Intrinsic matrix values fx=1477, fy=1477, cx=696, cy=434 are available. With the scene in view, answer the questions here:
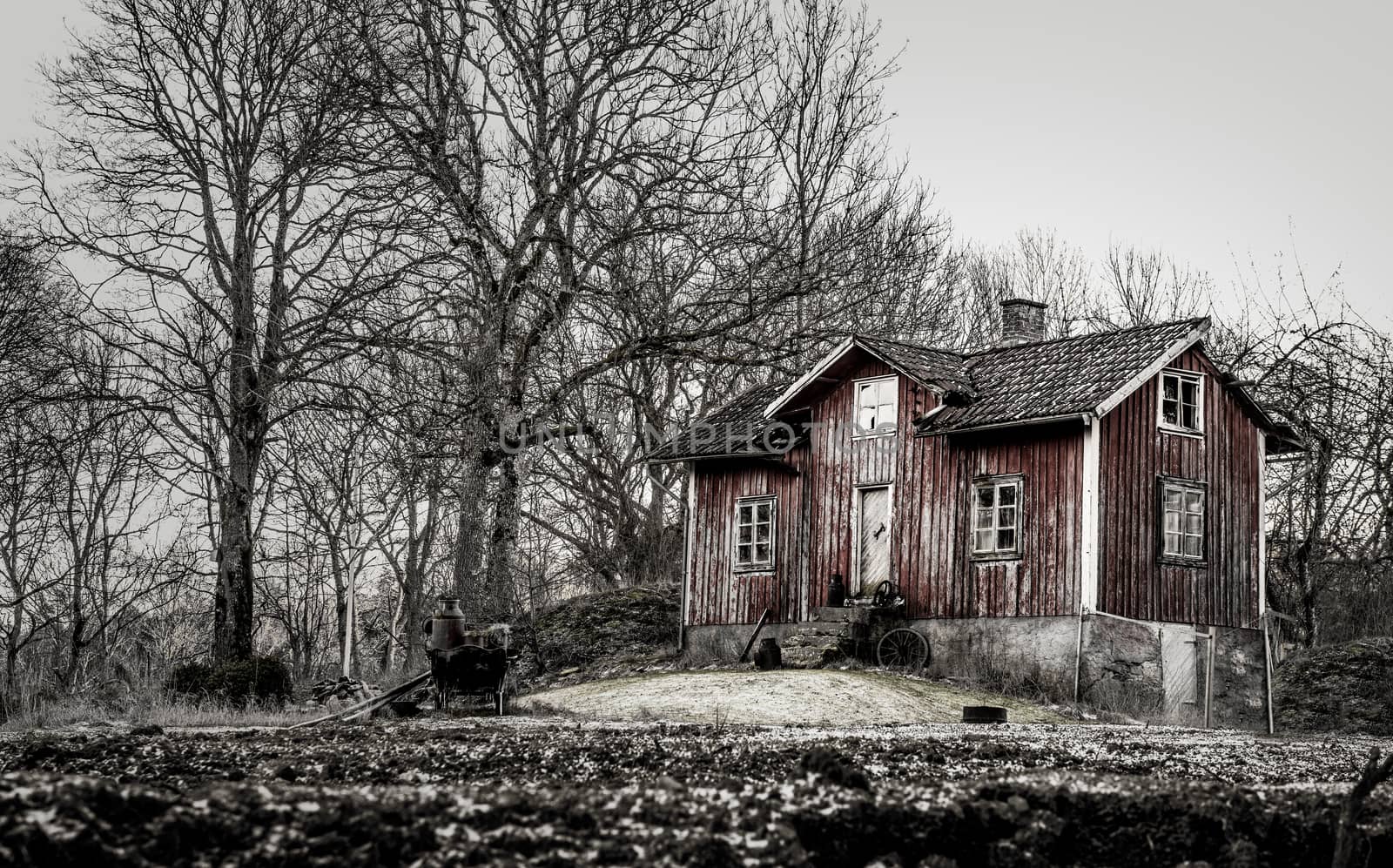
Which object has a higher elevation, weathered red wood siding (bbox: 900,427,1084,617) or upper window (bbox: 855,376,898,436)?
upper window (bbox: 855,376,898,436)

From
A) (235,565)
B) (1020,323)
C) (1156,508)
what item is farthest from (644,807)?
(1020,323)

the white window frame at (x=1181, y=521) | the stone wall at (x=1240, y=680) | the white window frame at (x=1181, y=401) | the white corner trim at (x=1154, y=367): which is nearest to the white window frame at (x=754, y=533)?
the white corner trim at (x=1154, y=367)

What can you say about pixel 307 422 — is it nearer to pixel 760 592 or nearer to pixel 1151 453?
pixel 760 592

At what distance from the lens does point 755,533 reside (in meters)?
28.7

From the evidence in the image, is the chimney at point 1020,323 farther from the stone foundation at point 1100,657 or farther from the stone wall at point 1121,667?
the stone wall at point 1121,667

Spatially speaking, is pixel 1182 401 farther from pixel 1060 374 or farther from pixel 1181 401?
pixel 1060 374

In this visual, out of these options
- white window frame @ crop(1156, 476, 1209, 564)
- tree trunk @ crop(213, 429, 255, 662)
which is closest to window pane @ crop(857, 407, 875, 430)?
white window frame @ crop(1156, 476, 1209, 564)

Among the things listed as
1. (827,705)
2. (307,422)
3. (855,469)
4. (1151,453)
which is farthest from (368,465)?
(1151,453)

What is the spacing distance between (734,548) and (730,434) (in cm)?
225

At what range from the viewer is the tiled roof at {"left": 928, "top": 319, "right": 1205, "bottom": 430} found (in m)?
24.1

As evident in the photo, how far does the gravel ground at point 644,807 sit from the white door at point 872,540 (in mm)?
16239

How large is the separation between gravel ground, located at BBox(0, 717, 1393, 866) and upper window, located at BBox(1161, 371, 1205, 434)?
15.8 m

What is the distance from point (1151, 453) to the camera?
82.1ft

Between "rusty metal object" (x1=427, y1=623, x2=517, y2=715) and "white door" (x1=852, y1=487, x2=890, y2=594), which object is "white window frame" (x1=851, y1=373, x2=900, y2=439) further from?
"rusty metal object" (x1=427, y1=623, x2=517, y2=715)
